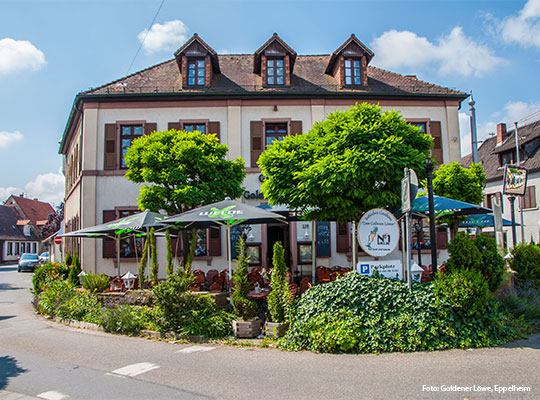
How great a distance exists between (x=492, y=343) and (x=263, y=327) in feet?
13.1

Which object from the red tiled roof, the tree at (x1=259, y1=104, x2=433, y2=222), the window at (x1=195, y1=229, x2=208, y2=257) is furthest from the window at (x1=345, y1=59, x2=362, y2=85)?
the tree at (x1=259, y1=104, x2=433, y2=222)

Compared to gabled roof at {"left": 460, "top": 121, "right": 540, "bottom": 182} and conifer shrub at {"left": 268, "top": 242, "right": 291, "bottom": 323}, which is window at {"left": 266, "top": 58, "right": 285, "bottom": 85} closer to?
conifer shrub at {"left": 268, "top": 242, "right": 291, "bottom": 323}

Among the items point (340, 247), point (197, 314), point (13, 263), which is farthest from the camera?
point (13, 263)

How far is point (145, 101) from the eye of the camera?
17.5 m

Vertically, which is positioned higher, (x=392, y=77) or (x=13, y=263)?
(x=392, y=77)

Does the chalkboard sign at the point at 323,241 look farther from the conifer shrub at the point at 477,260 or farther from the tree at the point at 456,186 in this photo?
the conifer shrub at the point at 477,260

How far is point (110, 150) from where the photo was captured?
57.0 feet

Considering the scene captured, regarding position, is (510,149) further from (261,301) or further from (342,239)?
(261,301)

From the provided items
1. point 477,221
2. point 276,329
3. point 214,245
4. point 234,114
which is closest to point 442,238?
point 477,221

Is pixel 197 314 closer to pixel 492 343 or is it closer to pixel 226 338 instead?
pixel 226 338

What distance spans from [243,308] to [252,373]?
97.4 inches

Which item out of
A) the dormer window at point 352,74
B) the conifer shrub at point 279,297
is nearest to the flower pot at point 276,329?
the conifer shrub at point 279,297

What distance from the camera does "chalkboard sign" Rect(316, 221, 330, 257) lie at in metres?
16.9

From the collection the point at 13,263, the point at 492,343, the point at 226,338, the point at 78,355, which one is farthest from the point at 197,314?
the point at 13,263
